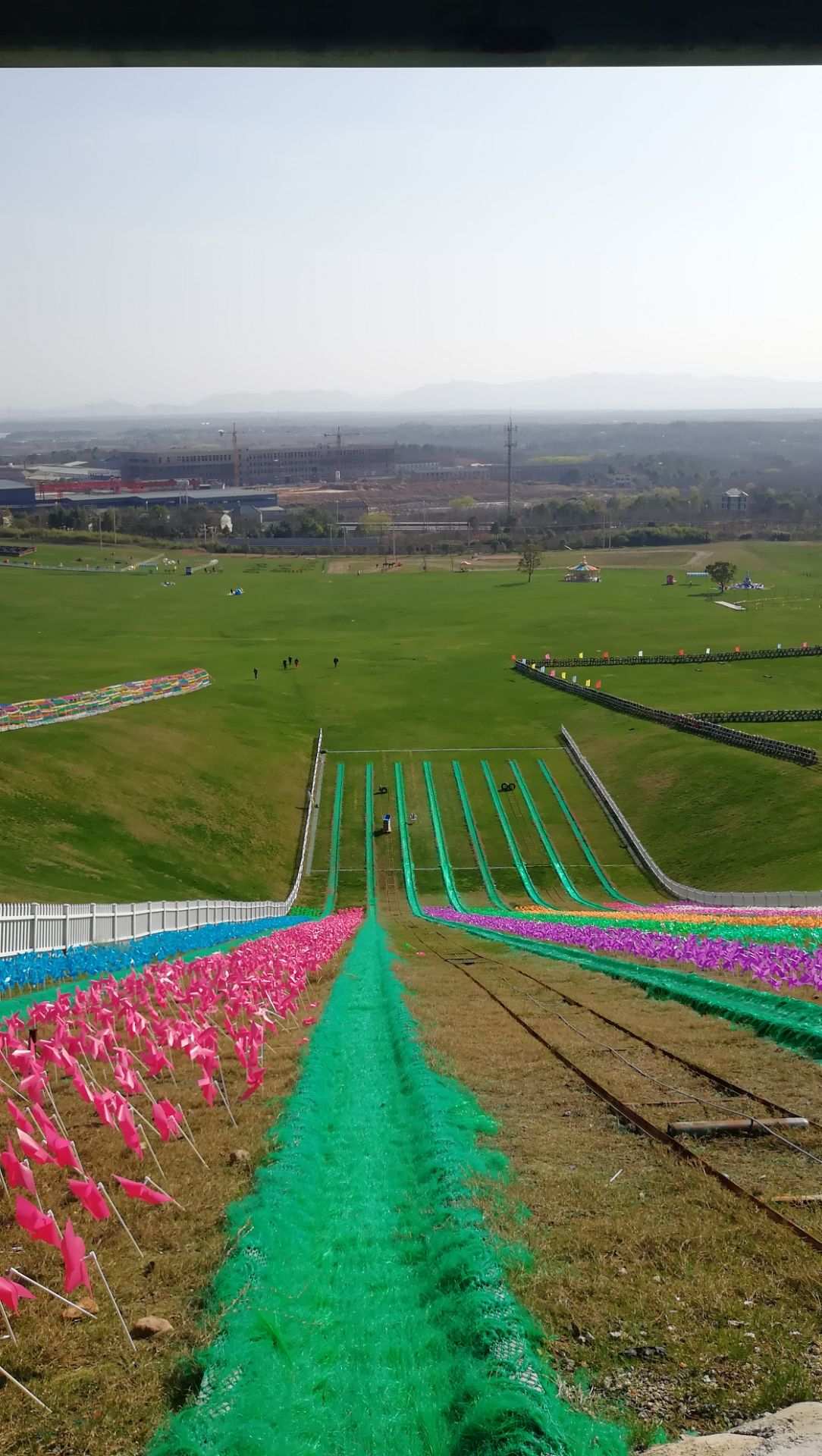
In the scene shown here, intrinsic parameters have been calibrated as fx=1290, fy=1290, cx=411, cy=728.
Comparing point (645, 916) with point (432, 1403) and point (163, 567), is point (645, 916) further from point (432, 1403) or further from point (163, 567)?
point (163, 567)

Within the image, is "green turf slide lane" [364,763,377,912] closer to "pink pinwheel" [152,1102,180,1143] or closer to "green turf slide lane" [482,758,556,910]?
"green turf slide lane" [482,758,556,910]

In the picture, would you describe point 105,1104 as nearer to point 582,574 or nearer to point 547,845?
point 547,845

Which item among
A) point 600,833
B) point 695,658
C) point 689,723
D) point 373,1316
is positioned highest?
point 373,1316

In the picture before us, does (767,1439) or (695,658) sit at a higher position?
(767,1439)

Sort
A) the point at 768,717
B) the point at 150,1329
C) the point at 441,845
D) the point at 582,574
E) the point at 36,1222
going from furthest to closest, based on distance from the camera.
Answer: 1. the point at 582,574
2. the point at 768,717
3. the point at 441,845
4. the point at 36,1222
5. the point at 150,1329

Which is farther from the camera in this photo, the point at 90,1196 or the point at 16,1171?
the point at 16,1171

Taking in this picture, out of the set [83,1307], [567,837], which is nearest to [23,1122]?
[83,1307]

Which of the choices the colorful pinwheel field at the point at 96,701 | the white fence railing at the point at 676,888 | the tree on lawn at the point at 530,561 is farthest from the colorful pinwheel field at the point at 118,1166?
the tree on lawn at the point at 530,561

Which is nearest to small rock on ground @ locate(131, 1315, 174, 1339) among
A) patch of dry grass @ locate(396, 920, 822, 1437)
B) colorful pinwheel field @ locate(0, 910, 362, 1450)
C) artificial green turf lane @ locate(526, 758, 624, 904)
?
colorful pinwheel field @ locate(0, 910, 362, 1450)
